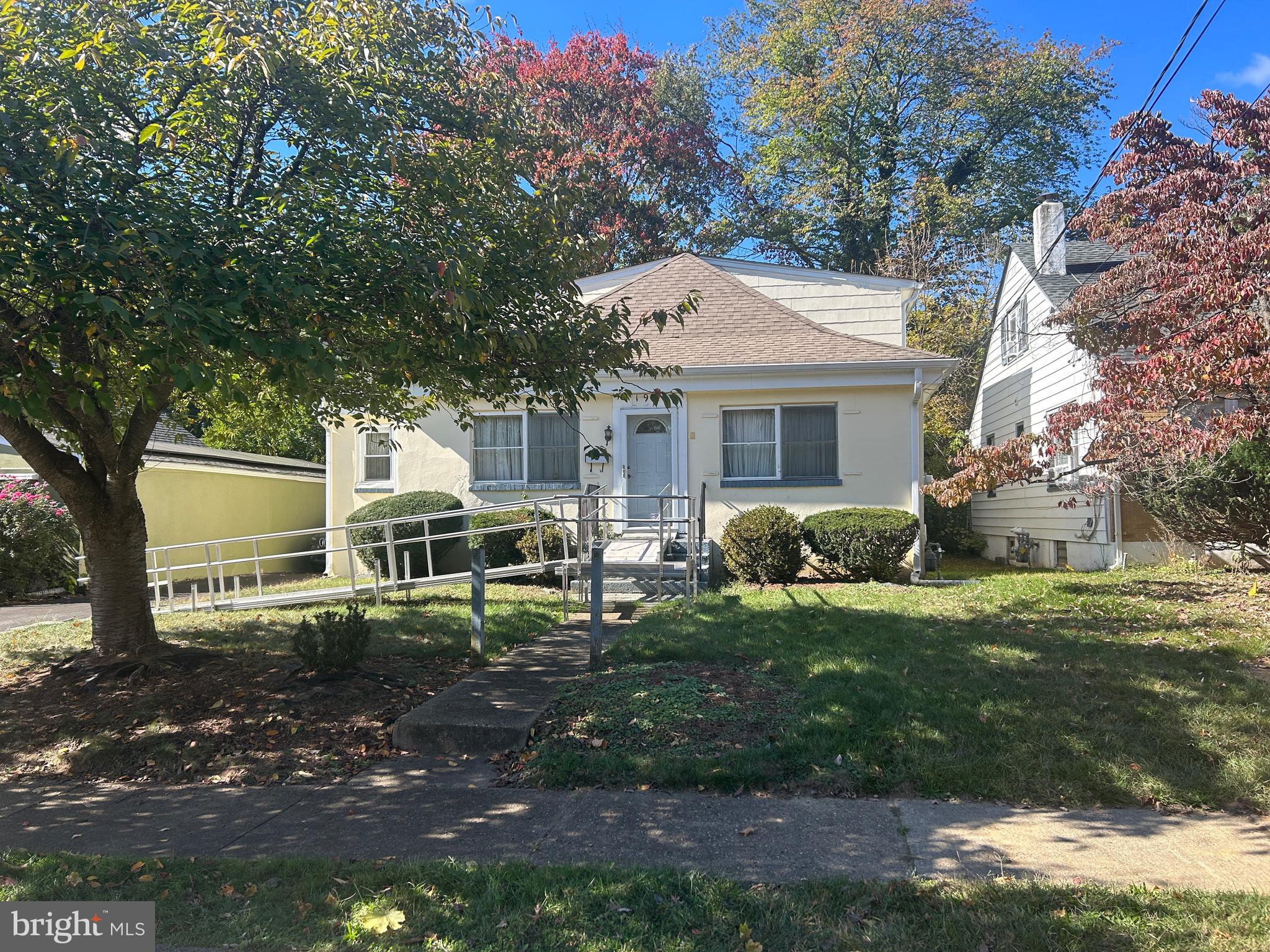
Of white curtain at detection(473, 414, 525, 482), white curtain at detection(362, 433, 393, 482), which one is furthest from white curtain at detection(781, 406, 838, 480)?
white curtain at detection(362, 433, 393, 482)

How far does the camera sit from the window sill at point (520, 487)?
14531 millimetres

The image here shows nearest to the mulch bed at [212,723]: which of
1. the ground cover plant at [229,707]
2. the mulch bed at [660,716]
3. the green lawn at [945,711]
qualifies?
the ground cover plant at [229,707]

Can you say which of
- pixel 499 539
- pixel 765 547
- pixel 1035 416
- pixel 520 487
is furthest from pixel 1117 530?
pixel 499 539

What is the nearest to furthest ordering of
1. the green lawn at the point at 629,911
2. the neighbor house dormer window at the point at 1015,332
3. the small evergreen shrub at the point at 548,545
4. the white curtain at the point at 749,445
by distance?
the green lawn at the point at 629,911 → the small evergreen shrub at the point at 548,545 → the white curtain at the point at 749,445 → the neighbor house dormer window at the point at 1015,332

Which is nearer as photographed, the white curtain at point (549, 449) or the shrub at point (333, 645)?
the shrub at point (333, 645)

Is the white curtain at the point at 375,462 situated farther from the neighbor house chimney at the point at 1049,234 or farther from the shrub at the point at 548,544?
the neighbor house chimney at the point at 1049,234

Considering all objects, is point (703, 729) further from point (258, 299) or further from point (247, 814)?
point (258, 299)

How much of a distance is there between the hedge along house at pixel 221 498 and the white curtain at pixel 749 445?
845cm

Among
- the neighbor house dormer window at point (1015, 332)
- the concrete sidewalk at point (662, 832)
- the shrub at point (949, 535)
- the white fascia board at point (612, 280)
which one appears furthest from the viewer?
the shrub at point (949, 535)

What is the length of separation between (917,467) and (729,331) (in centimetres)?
411

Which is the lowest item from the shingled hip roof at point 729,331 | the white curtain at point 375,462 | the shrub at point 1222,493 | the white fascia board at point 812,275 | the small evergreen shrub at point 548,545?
the small evergreen shrub at point 548,545

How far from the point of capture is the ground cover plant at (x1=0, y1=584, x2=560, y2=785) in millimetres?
5777

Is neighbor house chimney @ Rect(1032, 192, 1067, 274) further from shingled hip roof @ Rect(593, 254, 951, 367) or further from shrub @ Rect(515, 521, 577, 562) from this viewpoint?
shrub @ Rect(515, 521, 577, 562)

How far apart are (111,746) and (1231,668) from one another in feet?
28.4
